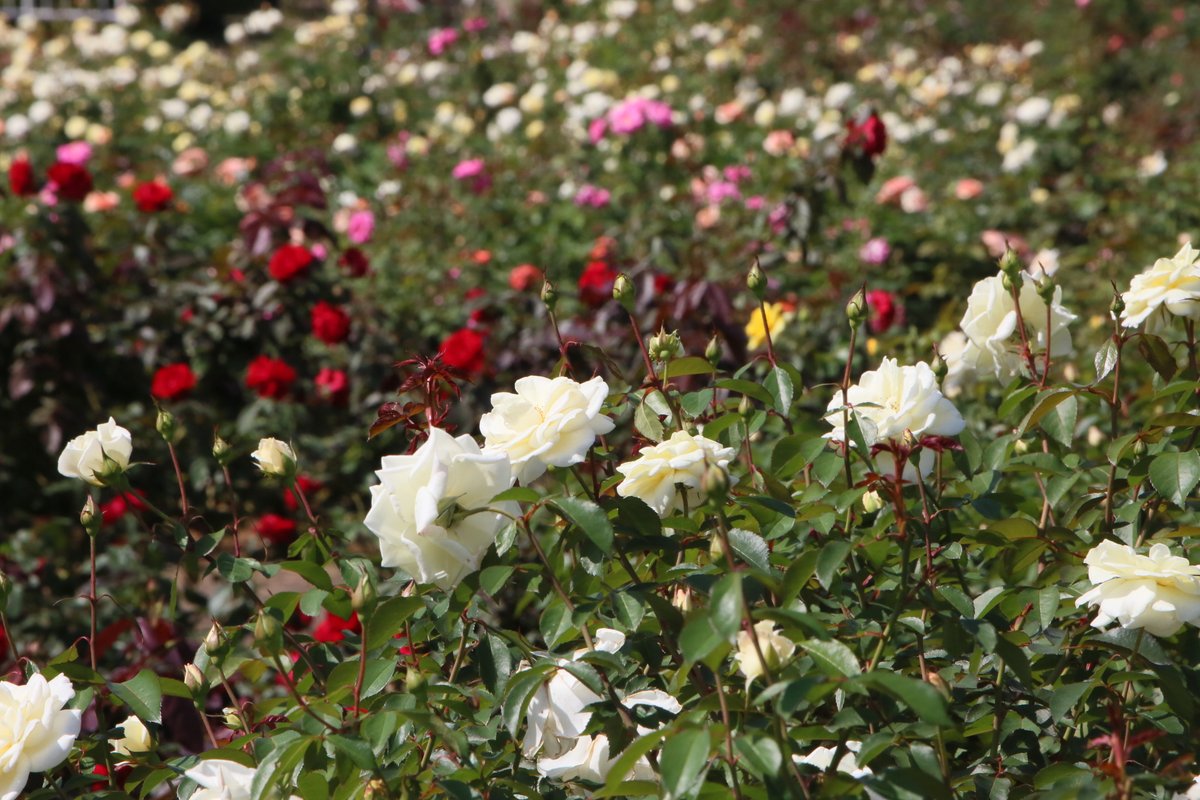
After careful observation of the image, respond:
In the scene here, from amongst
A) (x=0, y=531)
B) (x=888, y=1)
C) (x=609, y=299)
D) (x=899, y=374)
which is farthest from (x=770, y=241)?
(x=888, y=1)

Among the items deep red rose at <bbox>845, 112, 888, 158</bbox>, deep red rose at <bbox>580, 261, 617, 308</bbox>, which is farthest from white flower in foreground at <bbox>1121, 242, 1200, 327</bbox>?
deep red rose at <bbox>845, 112, 888, 158</bbox>

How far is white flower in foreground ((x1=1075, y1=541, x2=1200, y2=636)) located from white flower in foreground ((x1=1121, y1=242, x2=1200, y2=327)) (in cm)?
31

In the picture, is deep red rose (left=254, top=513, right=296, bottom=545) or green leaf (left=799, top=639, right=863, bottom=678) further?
deep red rose (left=254, top=513, right=296, bottom=545)

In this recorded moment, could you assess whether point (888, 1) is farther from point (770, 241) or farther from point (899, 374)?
point (899, 374)

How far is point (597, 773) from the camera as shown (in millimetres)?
1084

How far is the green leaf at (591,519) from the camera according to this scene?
98 cm

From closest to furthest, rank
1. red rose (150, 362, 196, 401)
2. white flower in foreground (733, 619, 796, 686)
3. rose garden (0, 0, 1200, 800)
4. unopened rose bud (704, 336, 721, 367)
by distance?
white flower in foreground (733, 619, 796, 686) < rose garden (0, 0, 1200, 800) < unopened rose bud (704, 336, 721, 367) < red rose (150, 362, 196, 401)

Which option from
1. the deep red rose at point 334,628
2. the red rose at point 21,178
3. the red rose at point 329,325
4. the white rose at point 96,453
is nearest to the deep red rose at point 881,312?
the red rose at point 329,325

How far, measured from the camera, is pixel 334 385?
2.93m

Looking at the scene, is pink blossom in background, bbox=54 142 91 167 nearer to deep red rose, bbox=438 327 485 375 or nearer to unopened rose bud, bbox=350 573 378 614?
deep red rose, bbox=438 327 485 375

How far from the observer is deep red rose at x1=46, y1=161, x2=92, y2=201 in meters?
3.15

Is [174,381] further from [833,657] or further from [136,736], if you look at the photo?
[833,657]

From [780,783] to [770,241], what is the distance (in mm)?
2573

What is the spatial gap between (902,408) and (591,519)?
310mm
